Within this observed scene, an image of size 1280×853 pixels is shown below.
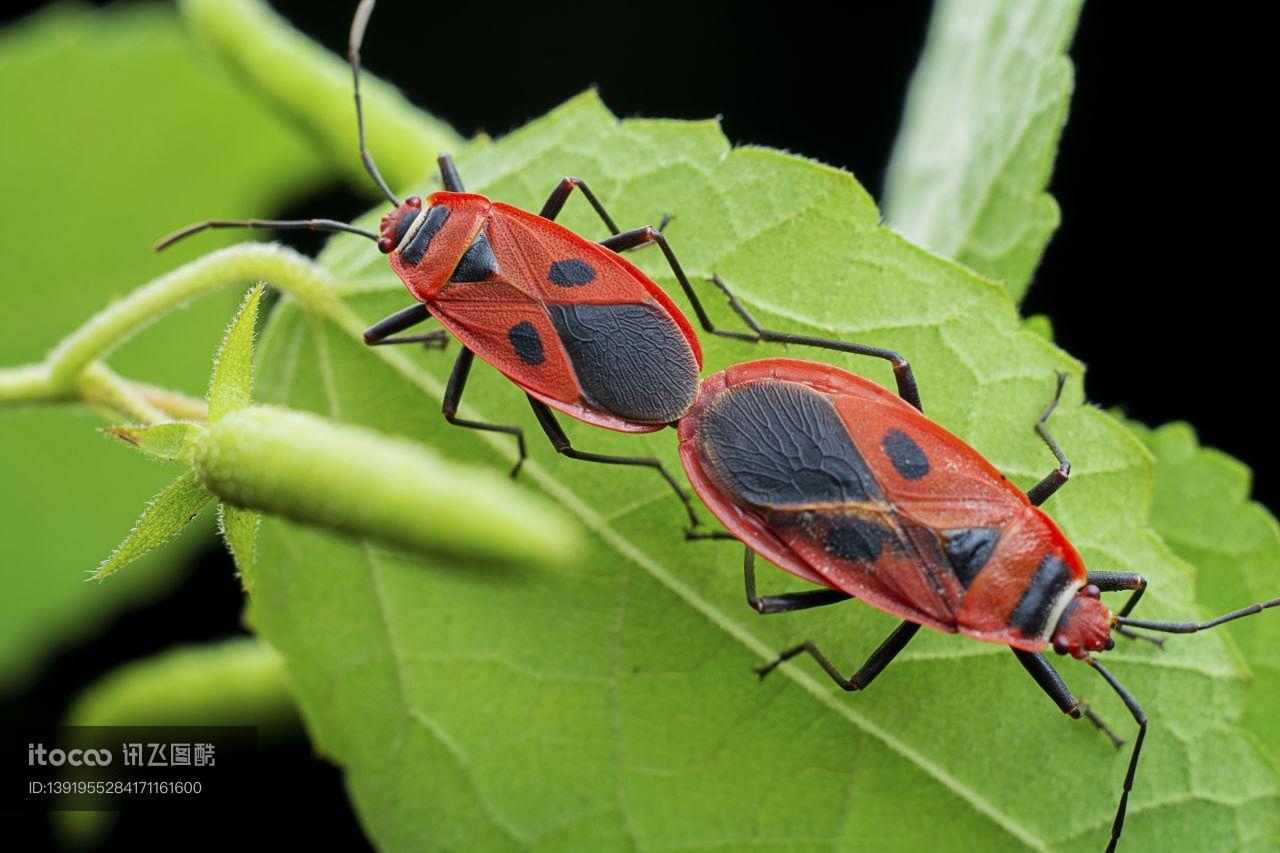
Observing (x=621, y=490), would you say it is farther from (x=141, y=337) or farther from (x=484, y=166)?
(x=141, y=337)

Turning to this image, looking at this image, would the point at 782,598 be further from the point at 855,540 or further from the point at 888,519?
the point at 888,519

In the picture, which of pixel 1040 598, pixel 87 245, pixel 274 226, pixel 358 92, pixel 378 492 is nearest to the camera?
pixel 378 492

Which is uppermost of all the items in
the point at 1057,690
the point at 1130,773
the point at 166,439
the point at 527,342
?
the point at 166,439

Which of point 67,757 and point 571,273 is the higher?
point 571,273

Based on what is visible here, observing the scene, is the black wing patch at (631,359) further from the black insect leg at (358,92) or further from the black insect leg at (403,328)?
the black insect leg at (358,92)

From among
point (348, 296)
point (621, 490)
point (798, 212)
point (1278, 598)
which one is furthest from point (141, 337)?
point (1278, 598)

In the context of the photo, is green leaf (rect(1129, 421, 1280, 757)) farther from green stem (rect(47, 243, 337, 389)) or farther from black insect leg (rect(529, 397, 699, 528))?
green stem (rect(47, 243, 337, 389))

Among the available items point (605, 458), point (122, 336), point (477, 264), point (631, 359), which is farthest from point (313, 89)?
point (605, 458)
